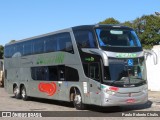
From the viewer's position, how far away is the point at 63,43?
18.9 metres

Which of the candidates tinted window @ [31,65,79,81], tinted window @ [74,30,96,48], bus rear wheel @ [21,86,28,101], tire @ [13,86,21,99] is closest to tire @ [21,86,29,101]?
bus rear wheel @ [21,86,28,101]

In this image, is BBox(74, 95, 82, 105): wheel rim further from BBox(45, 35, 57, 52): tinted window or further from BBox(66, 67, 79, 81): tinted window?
BBox(45, 35, 57, 52): tinted window

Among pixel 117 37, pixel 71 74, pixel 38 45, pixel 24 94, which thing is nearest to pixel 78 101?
pixel 71 74

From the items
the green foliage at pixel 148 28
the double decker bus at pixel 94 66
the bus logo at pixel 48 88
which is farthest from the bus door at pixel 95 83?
the green foliage at pixel 148 28

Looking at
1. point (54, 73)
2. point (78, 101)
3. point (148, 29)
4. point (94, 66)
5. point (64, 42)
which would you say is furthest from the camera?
point (148, 29)

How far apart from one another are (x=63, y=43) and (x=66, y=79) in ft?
6.02

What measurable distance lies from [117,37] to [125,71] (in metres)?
1.72

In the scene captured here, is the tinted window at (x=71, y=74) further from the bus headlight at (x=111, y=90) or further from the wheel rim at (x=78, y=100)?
the bus headlight at (x=111, y=90)

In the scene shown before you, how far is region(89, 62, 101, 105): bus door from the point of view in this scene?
15875 millimetres

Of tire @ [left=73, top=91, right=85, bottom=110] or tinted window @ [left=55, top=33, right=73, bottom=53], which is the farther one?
tinted window @ [left=55, top=33, right=73, bottom=53]

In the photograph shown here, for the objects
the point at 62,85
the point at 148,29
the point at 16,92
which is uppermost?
the point at 148,29

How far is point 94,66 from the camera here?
16.2 metres

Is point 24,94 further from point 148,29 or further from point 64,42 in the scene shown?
point 148,29

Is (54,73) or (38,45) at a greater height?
(38,45)
